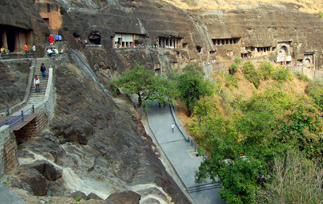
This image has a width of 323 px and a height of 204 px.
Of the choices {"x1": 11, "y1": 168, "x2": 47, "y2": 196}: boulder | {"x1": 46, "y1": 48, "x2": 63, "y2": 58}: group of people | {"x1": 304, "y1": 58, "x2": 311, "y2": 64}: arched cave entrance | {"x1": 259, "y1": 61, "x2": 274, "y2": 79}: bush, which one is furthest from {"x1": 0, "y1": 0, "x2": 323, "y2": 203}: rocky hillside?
{"x1": 259, "y1": 61, "x2": 274, "y2": 79}: bush

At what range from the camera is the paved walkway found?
576 inches

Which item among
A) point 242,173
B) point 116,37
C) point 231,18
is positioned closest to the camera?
point 242,173

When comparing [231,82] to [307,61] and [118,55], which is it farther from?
[307,61]

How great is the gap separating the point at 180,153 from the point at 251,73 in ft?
81.5

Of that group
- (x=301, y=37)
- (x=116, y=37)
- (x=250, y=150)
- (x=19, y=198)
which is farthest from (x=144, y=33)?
(x=301, y=37)

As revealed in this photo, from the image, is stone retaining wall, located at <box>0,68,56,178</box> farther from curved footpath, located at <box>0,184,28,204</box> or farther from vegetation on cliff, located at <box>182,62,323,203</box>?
vegetation on cliff, located at <box>182,62,323,203</box>

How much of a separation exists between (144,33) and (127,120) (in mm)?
20687

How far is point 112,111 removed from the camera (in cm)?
1645

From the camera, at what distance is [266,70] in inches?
1578

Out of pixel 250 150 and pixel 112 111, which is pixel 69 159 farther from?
pixel 250 150

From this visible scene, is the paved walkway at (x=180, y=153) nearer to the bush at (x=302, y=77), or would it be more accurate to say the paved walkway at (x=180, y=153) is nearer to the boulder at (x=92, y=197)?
the boulder at (x=92, y=197)

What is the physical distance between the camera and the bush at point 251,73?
38.6 metres

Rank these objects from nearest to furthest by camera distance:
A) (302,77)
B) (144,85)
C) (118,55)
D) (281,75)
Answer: (144,85) → (118,55) → (281,75) → (302,77)

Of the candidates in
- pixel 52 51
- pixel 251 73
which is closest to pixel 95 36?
pixel 52 51
